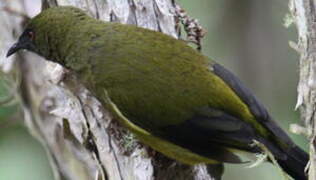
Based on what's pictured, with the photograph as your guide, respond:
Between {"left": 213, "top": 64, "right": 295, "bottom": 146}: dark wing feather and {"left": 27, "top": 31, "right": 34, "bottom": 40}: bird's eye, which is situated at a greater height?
{"left": 27, "top": 31, "right": 34, "bottom": 40}: bird's eye

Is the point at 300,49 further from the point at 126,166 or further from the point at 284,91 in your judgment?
the point at 284,91

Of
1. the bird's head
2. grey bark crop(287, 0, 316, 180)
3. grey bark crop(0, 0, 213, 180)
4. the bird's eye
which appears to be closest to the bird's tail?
grey bark crop(0, 0, 213, 180)

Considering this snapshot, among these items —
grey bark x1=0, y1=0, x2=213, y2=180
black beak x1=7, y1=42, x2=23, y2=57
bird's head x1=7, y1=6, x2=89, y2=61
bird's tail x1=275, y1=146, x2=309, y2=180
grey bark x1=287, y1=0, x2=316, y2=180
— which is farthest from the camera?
black beak x1=7, y1=42, x2=23, y2=57

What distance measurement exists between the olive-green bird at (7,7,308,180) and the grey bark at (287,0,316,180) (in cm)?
68

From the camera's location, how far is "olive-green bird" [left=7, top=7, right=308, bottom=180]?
4.08 meters

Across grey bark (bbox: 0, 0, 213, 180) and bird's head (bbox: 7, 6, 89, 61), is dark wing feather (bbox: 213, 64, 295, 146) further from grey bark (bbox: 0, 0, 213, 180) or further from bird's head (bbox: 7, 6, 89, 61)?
bird's head (bbox: 7, 6, 89, 61)

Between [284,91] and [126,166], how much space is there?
7.83 feet

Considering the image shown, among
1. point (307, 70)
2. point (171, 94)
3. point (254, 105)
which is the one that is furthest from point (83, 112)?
point (307, 70)

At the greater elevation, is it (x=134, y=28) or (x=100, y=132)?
(x=134, y=28)

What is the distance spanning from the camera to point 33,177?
5633mm

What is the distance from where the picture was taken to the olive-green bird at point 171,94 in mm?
Result: 4078

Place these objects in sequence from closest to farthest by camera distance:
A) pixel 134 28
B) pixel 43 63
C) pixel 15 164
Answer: pixel 134 28
pixel 43 63
pixel 15 164

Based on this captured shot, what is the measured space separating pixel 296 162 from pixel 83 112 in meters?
1.09

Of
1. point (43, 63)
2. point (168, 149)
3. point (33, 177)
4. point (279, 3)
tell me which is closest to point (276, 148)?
point (168, 149)
